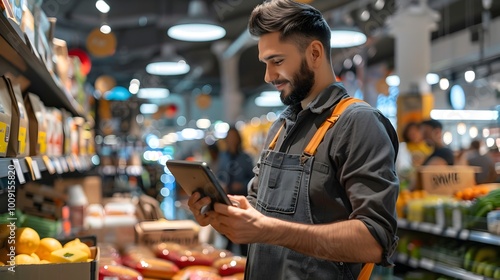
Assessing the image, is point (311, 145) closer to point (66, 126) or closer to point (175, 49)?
point (66, 126)

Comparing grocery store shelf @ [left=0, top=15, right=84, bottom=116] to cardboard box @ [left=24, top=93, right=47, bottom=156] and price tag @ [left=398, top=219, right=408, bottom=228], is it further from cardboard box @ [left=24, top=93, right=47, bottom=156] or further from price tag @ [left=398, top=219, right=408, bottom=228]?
price tag @ [left=398, top=219, right=408, bottom=228]

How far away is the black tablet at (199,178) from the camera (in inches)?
65.9

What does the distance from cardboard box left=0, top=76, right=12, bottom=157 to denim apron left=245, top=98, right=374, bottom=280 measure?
87 centimetres

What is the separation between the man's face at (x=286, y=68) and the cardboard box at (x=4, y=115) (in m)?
0.87

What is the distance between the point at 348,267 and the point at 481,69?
13614 mm

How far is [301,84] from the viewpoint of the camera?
6.42ft

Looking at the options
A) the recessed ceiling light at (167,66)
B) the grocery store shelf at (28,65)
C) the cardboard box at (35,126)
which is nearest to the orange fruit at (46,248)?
the cardboard box at (35,126)

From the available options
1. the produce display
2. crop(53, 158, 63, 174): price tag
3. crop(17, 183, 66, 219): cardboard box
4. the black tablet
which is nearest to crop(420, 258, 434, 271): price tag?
the produce display

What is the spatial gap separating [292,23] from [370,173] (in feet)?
1.82

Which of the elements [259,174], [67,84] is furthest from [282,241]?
[67,84]

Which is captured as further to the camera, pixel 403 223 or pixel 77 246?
pixel 403 223

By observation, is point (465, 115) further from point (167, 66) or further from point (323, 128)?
point (323, 128)

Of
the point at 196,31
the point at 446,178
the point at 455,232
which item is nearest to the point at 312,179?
the point at 455,232

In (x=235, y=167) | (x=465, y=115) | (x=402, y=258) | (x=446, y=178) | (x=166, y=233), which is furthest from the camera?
(x=465, y=115)
